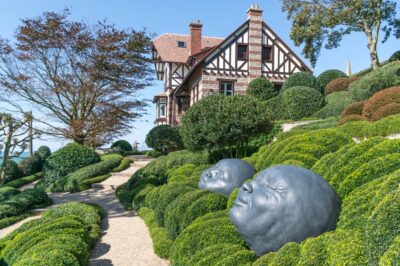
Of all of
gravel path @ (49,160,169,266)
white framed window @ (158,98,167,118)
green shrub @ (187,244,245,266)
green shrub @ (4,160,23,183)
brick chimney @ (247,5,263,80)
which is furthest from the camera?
white framed window @ (158,98,167,118)

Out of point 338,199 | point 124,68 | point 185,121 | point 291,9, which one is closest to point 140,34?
point 124,68

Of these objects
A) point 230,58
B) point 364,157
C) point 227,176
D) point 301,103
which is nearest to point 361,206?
point 364,157

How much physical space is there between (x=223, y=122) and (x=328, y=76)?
14558mm

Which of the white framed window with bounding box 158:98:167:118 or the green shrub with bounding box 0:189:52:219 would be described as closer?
the green shrub with bounding box 0:189:52:219

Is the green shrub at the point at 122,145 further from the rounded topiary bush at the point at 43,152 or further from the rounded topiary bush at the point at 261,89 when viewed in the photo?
the rounded topiary bush at the point at 261,89

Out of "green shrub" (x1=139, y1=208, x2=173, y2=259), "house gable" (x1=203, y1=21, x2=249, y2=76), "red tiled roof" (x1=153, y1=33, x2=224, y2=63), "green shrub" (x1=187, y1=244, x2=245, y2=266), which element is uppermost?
"red tiled roof" (x1=153, y1=33, x2=224, y2=63)

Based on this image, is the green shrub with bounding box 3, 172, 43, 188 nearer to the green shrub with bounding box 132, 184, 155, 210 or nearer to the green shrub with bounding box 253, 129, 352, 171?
the green shrub with bounding box 132, 184, 155, 210

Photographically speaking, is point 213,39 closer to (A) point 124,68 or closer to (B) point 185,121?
(A) point 124,68

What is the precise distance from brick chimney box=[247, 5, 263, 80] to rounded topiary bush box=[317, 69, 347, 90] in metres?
4.11

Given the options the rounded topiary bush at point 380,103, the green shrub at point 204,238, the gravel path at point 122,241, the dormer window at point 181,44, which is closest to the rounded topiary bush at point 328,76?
the rounded topiary bush at point 380,103

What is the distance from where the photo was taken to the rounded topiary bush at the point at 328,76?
76.3 feet

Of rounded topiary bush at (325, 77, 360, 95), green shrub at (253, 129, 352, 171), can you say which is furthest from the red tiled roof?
green shrub at (253, 129, 352, 171)

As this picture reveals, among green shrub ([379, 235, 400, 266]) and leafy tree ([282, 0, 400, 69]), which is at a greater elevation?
leafy tree ([282, 0, 400, 69])

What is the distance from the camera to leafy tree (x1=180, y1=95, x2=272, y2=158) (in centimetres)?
1145
